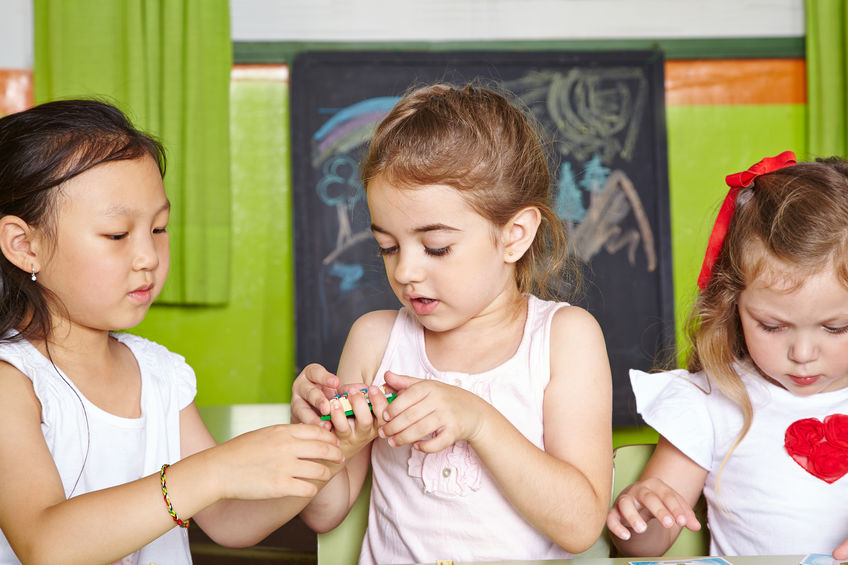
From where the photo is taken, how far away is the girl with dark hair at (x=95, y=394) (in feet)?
3.11

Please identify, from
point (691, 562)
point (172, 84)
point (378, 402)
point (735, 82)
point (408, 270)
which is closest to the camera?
point (691, 562)

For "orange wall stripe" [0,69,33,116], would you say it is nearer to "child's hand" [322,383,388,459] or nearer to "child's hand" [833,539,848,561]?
"child's hand" [322,383,388,459]

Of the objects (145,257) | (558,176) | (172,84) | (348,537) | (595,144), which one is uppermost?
(172,84)

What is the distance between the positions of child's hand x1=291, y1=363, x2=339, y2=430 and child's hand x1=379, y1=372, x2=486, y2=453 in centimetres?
10

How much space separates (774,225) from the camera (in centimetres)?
125

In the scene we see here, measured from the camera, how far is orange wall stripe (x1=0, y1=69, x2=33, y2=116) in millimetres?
3062

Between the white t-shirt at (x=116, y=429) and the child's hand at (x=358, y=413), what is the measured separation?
1.15 feet

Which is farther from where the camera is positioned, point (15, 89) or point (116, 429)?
point (15, 89)

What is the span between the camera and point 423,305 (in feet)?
3.89

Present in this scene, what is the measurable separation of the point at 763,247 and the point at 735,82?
2.33 metres

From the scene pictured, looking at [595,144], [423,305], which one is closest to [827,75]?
[595,144]

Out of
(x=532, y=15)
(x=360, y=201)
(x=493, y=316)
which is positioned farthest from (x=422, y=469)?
(x=532, y=15)

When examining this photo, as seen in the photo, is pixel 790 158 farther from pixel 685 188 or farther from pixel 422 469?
pixel 685 188

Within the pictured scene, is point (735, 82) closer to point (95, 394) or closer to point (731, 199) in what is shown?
point (731, 199)
